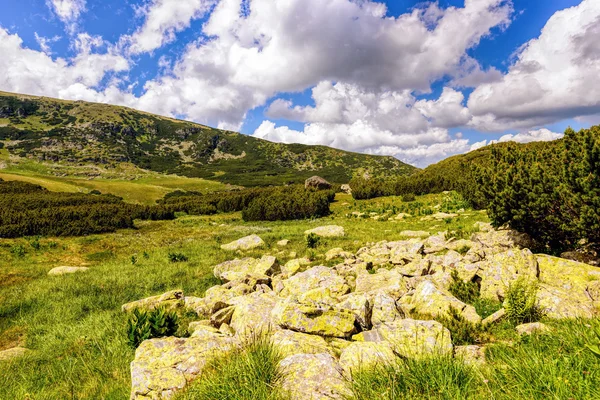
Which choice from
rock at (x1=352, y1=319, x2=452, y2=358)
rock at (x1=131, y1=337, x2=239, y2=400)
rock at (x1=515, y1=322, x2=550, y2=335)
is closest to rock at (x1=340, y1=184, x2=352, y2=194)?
rock at (x1=515, y1=322, x2=550, y2=335)

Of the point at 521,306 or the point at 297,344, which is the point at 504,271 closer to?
the point at 521,306

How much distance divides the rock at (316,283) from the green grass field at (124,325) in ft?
14.1

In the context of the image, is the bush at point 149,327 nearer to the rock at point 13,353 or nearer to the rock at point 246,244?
the rock at point 13,353

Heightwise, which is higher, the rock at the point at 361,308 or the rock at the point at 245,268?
the rock at the point at 361,308

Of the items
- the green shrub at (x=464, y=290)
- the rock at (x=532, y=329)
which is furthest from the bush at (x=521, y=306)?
the green shrub at (x=464, y=290)

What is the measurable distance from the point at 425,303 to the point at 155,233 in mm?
27059

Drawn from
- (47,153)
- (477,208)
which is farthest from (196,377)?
(47,153)

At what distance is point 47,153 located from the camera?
13988 centimetres

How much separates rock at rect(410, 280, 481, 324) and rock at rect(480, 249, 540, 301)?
1.51 m

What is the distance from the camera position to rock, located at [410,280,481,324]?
6031 millimetres

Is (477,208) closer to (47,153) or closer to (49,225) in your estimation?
(49,225)

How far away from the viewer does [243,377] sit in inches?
141

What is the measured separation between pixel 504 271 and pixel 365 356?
5493 millimetres

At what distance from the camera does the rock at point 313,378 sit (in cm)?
342
